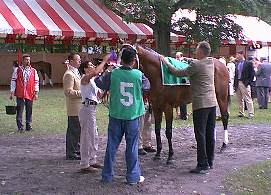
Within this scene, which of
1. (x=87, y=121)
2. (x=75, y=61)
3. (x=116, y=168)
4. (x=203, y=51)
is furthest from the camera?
(x=75, y=61)

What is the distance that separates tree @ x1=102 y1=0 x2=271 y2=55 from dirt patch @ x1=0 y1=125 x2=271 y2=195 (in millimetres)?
10659

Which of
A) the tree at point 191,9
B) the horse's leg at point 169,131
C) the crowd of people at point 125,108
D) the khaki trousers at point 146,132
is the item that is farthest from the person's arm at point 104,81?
the tree at point 191,9

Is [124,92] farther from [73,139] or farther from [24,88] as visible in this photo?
[24,88]

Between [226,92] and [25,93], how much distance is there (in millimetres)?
5207

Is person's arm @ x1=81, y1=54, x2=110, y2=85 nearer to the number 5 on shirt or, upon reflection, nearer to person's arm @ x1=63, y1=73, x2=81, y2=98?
the number 5 on shirt

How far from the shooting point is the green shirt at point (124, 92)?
7.05 metres

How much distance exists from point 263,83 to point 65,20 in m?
8.94

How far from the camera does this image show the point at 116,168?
8.30 m

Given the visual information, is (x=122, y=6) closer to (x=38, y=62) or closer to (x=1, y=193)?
(x=38, y=62)

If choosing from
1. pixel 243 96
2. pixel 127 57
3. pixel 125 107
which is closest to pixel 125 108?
pixel 125 107

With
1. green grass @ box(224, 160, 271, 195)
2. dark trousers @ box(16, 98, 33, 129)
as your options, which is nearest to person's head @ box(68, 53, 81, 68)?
green grass @ box(224, 160, 271, 195)

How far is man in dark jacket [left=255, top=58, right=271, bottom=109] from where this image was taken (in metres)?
18.4

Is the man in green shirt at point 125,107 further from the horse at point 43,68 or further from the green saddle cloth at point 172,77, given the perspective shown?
the horse at point 43,68

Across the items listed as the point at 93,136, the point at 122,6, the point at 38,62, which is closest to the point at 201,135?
the point at 93,136
